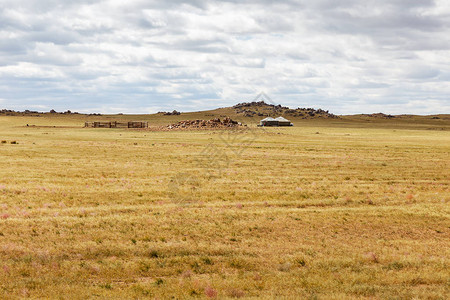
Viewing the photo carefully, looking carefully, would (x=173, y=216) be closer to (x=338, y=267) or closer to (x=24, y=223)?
(x=24, y=223)

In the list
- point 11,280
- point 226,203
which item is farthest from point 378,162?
point 11,280

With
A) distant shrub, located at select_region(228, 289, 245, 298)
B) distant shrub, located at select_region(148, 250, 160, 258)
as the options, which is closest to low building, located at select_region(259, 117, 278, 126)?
distant shrub, located at select_region(148, 250, 160, 258)

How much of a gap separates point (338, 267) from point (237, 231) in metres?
5.17

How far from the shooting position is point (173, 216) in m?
19.8

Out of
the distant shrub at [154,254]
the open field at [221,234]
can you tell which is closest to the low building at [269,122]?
the open field at [221,234]

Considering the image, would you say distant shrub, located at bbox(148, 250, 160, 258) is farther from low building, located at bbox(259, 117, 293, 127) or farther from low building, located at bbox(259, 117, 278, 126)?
low building, located at bbox(259, 117, 278, 126)

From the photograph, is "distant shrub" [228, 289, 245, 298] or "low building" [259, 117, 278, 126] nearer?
"distant shrub" [228, 289, 245, 298]

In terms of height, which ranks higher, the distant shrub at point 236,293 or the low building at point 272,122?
the low building at point 272,122

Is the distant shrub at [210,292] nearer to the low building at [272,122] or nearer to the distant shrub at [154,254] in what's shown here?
the distant shrub at [154,254]

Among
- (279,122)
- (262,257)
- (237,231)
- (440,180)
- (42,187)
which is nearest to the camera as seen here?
(262,257)

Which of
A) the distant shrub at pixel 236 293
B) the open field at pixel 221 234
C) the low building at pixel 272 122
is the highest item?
the low building at pixel 272 122

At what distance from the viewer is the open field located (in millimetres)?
12039

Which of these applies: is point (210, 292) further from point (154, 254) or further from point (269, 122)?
point (269, 122)

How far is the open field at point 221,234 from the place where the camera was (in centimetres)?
1204
